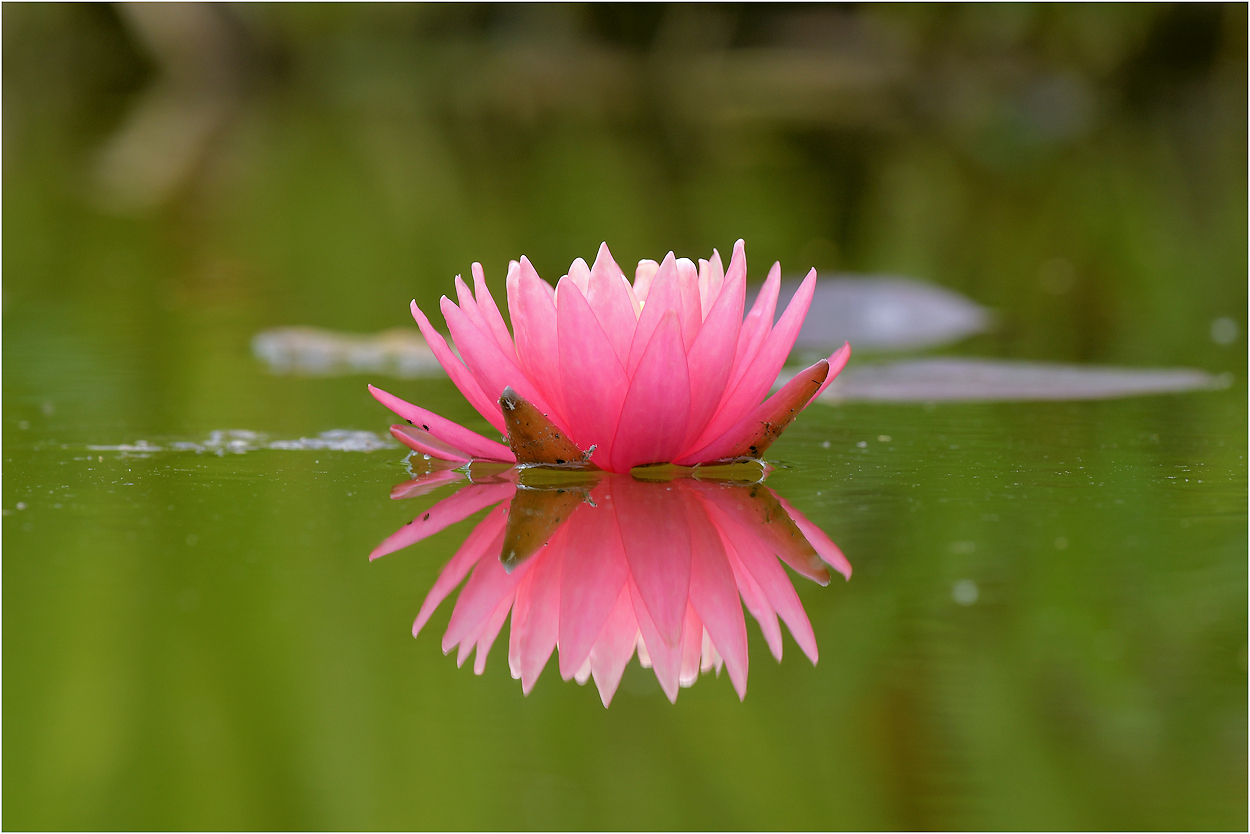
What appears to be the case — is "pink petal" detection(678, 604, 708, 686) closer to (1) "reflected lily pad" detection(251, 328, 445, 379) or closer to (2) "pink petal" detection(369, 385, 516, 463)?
(2) "pink petal" detection(369, 385, 516, 463)

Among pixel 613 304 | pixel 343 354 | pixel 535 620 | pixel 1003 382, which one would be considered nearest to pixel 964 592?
pixel 535 620

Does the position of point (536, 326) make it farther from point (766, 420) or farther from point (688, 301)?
point (766, 420)

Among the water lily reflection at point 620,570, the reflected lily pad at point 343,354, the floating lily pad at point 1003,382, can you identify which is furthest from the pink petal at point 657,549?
the reflected lily pad at point 343,354

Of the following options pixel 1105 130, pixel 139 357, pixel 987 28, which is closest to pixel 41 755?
pixel 139 357

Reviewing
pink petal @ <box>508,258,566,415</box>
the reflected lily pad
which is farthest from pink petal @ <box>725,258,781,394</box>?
the reflected lily pad

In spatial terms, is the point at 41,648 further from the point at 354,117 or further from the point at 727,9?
the point at 727,9

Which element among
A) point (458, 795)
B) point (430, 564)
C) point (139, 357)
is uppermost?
Result: point (139, 357)

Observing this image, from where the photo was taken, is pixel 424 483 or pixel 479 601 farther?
pixel 424 483
